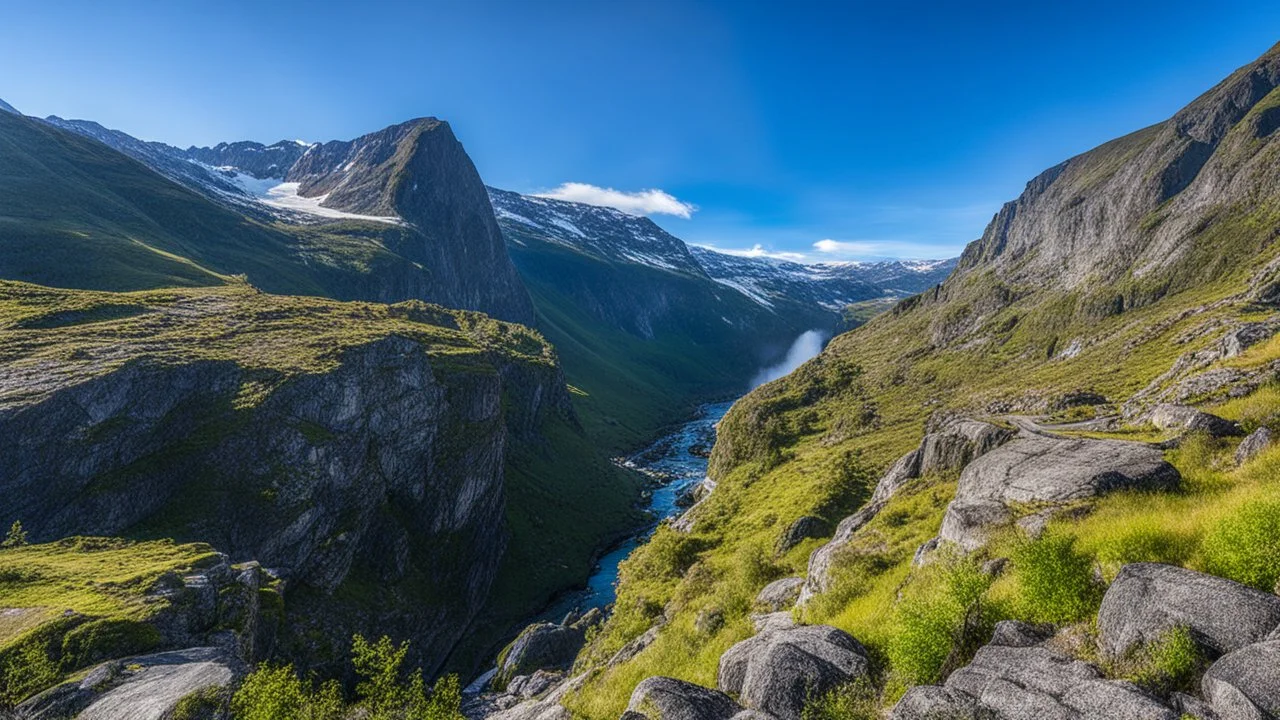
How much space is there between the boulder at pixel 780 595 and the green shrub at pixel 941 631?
56.2ft

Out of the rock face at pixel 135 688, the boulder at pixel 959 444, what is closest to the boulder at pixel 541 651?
the rock face at pixel 135 688

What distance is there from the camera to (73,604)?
3447cm

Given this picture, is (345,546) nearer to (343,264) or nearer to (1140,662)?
(1140,662)

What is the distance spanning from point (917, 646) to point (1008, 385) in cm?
9856

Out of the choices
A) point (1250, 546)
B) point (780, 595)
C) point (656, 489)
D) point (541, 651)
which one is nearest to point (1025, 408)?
point (780, 595)

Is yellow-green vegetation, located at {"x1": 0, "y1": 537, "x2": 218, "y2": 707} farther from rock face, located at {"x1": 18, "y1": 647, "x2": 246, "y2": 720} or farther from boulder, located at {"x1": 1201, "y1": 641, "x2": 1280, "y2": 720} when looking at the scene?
boulder, located at {"x1": 1201, "y1": 641, "x2": 1280, "y2": 720}

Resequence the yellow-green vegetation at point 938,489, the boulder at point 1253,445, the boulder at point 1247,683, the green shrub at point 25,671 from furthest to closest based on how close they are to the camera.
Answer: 1. the green shrub at point 25,671
2. the boulder at point 1253,445
3. the yellow-green vegetation at point 938,489
4. the boulder at point 1247,683

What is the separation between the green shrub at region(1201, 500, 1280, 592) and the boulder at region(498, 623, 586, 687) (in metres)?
56.3

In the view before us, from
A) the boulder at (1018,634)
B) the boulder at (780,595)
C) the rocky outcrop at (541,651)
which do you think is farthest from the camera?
the rocky outcrop at (541,651)

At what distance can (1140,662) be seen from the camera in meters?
11.3

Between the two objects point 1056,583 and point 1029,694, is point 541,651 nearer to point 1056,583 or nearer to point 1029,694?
point 1056,583

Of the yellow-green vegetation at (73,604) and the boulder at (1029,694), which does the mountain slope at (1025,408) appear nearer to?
the boulder at (1029,694)

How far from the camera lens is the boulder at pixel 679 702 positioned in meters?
16.4

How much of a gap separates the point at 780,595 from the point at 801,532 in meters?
15.6
